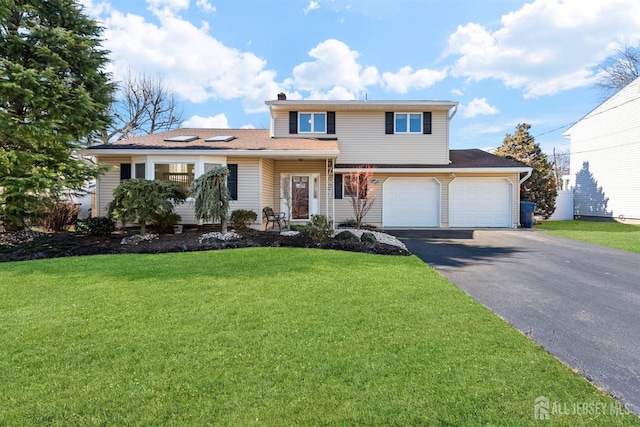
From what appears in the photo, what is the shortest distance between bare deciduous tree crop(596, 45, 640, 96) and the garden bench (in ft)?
91.5

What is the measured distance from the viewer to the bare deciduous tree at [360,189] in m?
12.7

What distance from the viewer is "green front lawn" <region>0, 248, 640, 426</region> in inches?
84.2

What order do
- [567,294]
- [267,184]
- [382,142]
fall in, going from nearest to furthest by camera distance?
1. [567,294]
2. [267,184]
3. [382,142]

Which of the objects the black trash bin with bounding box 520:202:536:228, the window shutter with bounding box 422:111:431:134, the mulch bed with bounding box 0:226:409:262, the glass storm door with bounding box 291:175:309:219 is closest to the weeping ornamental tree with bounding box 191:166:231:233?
the mulch bed with bounding box 0:226:409:262

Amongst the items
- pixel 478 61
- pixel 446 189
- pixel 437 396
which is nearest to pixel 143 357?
pixel 437 396

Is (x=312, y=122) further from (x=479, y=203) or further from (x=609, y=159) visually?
(x=609, y=159)

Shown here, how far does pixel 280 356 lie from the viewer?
285 centimetres

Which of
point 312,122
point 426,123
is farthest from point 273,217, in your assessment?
point 426,123

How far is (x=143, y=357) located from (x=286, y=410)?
4.72ft

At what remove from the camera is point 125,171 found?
11891mm

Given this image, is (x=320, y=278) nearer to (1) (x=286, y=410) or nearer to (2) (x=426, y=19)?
(1) (x=286, y=410)

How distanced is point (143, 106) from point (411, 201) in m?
21.1

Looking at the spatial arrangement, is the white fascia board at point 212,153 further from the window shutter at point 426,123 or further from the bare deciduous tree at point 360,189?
the window shutter at point 426,123

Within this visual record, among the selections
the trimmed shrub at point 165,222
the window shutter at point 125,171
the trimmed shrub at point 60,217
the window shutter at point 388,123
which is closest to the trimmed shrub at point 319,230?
the trimmed shrub at point 165,222
